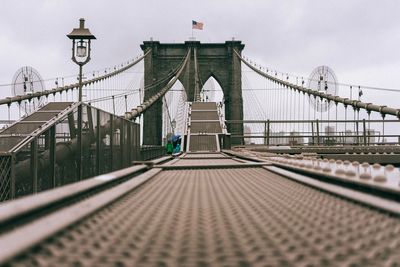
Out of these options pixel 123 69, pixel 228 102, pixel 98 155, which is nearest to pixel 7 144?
pixel 98 155

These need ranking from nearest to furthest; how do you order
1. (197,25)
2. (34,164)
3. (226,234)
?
(226,234)
(34,164)
(197,25)

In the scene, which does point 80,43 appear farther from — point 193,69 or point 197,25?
point 197,25

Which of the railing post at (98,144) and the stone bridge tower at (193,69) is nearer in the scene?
the railing post at (98,144)

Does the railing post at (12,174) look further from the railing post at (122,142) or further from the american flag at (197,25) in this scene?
the american flag at (197,25)

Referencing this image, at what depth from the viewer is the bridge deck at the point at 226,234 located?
41.4 inches

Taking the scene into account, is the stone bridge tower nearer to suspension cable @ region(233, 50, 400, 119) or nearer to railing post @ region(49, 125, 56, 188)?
suspension cable @ region(233, 50, 400, 119)

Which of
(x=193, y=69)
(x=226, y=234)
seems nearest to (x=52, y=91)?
(x=193, y=69)

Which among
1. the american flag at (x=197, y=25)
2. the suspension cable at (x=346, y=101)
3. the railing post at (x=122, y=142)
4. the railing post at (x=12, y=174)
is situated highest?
the american flag at (x=197, y=25)

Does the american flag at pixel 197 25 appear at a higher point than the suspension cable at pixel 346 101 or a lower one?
higher

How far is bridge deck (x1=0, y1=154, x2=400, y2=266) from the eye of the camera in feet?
3.45

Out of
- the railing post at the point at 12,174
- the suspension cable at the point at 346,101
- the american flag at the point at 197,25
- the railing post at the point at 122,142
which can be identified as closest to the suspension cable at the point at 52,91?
the suspension cable at the point at 346,101

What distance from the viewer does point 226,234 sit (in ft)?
4.28

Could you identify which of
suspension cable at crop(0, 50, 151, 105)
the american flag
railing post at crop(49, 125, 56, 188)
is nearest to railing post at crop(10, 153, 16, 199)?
railing post at crop(49, 125, 56, 188)

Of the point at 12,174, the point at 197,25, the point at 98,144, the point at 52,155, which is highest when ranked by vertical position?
the point at 197,25
